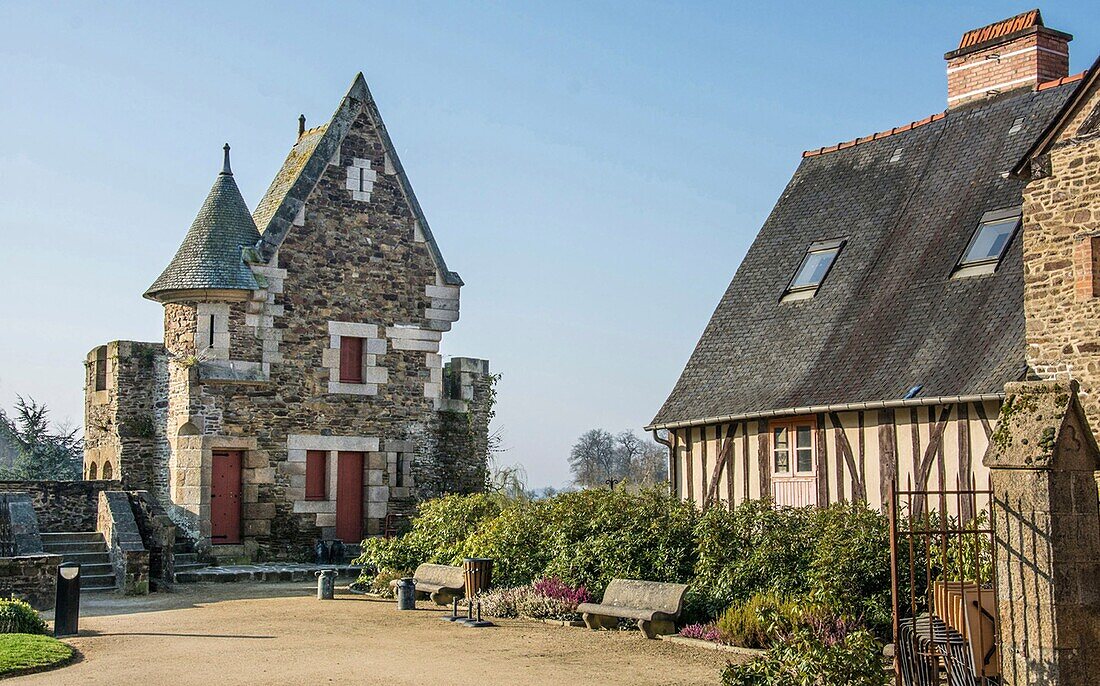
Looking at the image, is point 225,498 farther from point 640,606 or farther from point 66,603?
point 640,606

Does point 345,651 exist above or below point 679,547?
below

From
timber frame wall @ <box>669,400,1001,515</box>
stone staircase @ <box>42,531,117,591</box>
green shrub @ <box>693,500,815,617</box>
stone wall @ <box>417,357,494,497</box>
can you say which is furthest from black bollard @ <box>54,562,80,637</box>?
stone wall @ <box>417,357,494,497</box>

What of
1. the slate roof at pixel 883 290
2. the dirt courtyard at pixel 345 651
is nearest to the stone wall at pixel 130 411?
the dirt courtyard at pixel 345 651

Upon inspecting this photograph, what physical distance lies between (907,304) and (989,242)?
3.92 feet

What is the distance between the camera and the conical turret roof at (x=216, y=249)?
61.5 feet

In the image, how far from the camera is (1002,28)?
16828 millimetres

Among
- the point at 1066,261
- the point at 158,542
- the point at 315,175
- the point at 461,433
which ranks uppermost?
the point at 315,175

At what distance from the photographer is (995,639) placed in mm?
6902

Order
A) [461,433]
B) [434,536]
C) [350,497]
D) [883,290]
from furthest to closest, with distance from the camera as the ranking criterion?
[461,433]
[350,497]
[434,536]
[883,290]

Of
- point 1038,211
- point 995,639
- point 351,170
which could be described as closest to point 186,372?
point 351,170

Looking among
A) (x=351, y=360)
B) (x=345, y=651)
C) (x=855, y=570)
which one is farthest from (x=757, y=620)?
(x=351, y=360)

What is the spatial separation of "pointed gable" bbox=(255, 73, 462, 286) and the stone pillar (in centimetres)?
1473

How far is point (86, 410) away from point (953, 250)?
13812 millimetres

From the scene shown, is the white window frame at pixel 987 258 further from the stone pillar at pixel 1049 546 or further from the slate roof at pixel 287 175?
the slate roof at pixel 287 175
